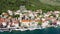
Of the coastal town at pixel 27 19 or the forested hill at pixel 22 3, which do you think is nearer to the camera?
the coastal town at pixel 27 19

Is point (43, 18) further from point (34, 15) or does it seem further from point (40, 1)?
point (40, 1)

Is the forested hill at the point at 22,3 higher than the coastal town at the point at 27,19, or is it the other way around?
the forested hill at the point at 22,3

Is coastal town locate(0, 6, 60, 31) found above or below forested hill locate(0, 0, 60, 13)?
below

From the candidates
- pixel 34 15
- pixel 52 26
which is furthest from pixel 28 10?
pixel 52 26

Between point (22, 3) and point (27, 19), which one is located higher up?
point (22, 3)

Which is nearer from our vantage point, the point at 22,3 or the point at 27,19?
the point at 27,19
